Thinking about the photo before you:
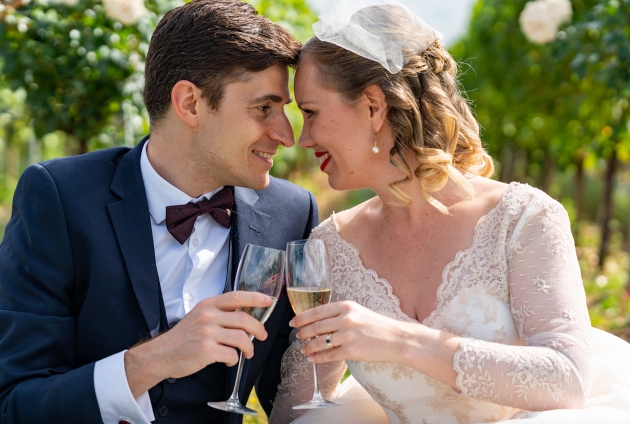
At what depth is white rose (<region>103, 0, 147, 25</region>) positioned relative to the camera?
5379 mm

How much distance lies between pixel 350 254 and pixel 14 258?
1430mm

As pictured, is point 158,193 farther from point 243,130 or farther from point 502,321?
point 502,321

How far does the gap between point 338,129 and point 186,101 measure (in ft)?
2.16

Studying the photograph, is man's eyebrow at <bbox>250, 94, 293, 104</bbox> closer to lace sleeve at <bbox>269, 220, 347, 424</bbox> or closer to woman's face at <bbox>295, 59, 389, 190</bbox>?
woman's face at <bbox>295, 59, 389, 190</bbox>

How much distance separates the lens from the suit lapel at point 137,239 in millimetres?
2777

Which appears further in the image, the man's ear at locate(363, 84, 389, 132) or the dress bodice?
the man's ear at locate(363, 84, 389, 132)

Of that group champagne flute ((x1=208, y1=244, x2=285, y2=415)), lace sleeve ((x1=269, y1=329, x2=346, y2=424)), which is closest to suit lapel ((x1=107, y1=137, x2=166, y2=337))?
champagne flute ((x1=208, y1=244, x2=285, y2=415))

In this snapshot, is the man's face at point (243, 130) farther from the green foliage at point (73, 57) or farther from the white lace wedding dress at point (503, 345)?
the green foliage at point (73, 57)

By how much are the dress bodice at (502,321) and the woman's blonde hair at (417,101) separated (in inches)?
11.8

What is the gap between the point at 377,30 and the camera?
120 inches

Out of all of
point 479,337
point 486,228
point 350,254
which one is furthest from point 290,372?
point 486,228

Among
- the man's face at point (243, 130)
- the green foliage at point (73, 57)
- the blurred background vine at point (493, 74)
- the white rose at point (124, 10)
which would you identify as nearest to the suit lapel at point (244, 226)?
the man's face at point (243, 130)

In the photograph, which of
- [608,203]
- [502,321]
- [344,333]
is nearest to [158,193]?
[344,333]

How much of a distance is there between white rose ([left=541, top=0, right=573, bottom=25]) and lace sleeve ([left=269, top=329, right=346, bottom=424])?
5.31 metres
